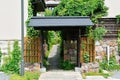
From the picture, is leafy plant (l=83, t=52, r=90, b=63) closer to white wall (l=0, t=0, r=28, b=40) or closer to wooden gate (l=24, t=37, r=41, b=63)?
wooden gate (l=24, t=37, r=41, b=63)

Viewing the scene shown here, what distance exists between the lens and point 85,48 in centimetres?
2117

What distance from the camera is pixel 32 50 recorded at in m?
21.0

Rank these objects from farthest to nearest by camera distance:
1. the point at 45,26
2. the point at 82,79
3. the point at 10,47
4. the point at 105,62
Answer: the point at 105,62 → the point at 10,47 → the point at 45,26 → the point at 82,79

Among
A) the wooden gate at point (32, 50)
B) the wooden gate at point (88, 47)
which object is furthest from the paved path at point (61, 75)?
the wooden gate at point (88, 47)

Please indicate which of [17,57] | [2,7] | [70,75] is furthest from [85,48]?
[2,7]

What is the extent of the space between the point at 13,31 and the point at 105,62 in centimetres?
588

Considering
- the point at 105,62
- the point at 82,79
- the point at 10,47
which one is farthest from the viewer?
the point at 105,62

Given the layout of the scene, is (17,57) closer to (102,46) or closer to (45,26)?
(45,26)

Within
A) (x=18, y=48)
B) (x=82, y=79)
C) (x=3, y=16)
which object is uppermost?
(x=3, y=16)

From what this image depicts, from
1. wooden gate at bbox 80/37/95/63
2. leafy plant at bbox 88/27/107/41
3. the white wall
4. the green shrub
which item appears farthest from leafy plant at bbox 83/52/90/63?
the white wall

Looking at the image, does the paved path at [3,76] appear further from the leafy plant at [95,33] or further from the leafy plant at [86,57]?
the leafy plant at [95,33]

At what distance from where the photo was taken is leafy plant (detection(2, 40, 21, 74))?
66.7ft

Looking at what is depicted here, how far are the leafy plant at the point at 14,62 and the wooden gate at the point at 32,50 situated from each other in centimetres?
44

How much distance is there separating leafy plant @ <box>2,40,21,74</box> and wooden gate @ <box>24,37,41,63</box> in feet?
1.44
